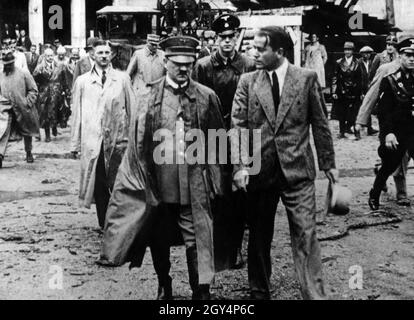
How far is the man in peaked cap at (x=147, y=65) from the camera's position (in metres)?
11.1

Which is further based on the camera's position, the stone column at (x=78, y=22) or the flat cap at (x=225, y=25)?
the stone column at (x=78, y=22)

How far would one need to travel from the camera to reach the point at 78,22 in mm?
35906

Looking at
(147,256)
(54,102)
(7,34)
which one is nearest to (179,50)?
(147,256)

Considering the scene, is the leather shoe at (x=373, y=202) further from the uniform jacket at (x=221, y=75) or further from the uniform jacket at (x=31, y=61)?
the uniform jacket at (x=31, y=61)

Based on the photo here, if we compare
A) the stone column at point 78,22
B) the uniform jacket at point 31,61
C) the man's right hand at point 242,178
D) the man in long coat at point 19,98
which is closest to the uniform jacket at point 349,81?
the man in long coat at point 19,98

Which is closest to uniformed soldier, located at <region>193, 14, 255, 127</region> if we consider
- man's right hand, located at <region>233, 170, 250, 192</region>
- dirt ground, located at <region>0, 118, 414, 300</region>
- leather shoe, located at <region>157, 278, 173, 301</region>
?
dirt ground, located at <region>0, 118, 414, 300</region>

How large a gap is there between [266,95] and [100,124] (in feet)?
9.21

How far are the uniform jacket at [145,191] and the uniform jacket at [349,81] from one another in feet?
37.6

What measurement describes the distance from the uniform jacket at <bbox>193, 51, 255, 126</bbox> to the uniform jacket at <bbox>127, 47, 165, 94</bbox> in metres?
4.15

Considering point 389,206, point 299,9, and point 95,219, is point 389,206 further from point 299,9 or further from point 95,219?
point 299,9

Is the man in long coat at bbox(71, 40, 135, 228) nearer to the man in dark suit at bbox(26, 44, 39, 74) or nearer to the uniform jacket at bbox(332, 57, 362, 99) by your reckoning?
the uniform jacket at bbox(332, 57, 362, 99)

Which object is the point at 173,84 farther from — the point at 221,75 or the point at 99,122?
the point at 99,122

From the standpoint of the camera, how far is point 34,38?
117 feet

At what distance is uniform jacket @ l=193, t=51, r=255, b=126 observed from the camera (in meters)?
6.95
